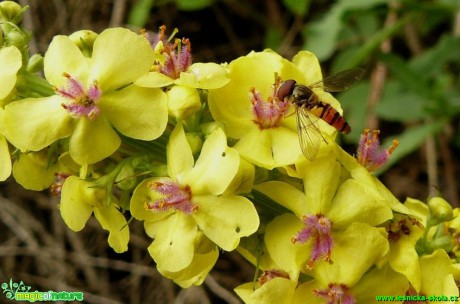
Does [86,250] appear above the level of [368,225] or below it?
below

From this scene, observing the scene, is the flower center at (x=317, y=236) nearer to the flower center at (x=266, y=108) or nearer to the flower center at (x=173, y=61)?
the flower center at (x=266, y=108)

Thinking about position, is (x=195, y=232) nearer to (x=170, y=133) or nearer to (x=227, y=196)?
(x=227, y=196)

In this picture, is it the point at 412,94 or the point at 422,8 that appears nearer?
the point at 422,8

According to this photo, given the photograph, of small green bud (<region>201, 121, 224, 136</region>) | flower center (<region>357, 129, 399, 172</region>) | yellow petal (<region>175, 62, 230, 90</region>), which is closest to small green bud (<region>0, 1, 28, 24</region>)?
yellow petal (<region>175, 62, 230, 90</region>)

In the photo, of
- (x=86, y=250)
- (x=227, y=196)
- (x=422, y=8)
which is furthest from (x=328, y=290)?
(x=86, y=250)

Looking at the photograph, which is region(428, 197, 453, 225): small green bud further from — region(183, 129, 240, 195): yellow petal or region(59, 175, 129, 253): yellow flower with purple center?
region(59, 175, 129, 253): yellow flower with purple center

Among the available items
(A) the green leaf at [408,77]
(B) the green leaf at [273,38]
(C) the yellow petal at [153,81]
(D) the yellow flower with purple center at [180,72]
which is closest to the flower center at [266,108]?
(D) the yellow flower with purple center at [180,72]
